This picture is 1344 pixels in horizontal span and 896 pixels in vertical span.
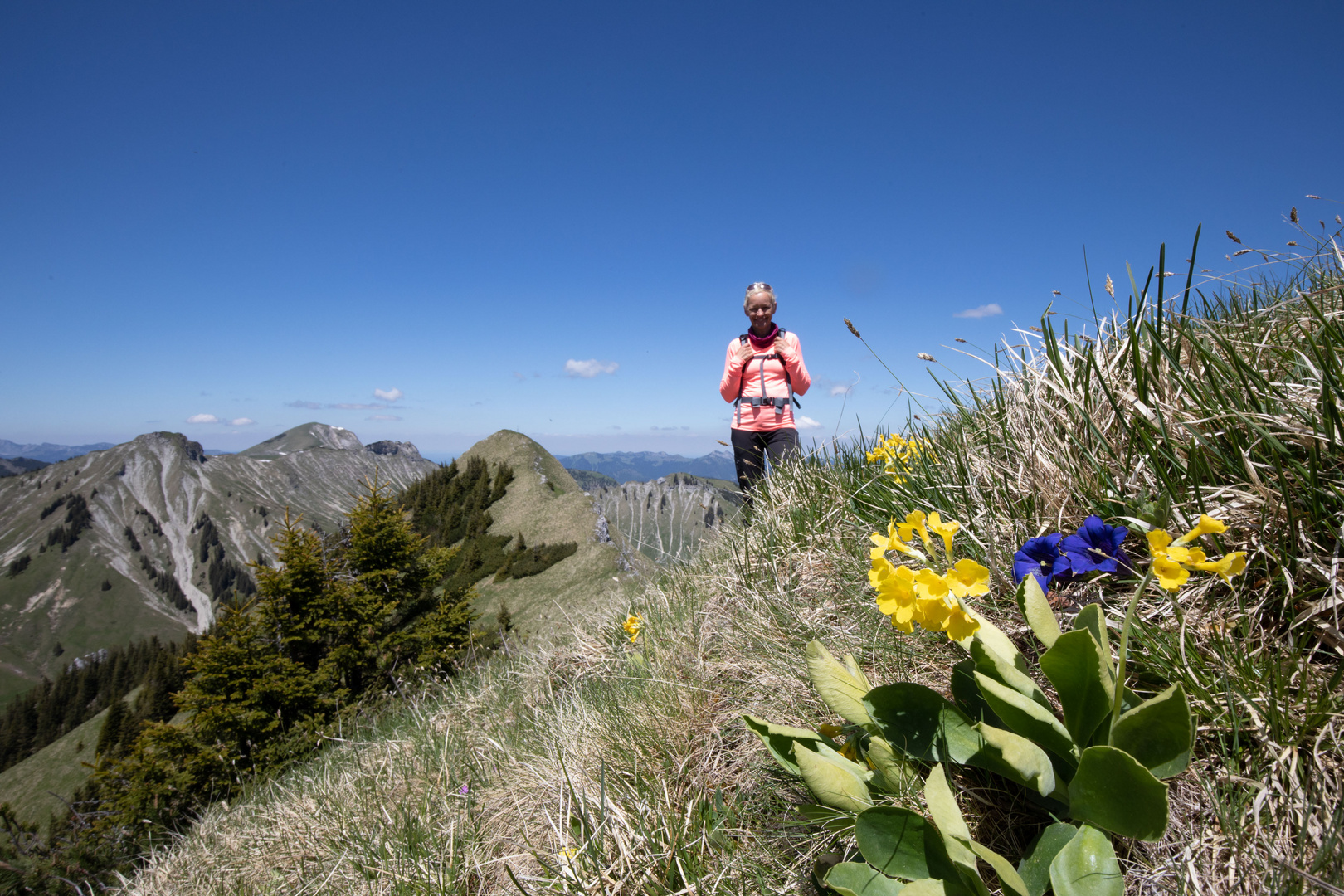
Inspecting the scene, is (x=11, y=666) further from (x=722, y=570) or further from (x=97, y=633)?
(x=722, y=570)

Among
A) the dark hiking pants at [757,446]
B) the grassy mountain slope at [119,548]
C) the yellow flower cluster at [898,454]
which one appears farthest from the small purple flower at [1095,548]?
the grassy mountain slope at [119,548]

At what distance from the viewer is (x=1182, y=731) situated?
110 cm

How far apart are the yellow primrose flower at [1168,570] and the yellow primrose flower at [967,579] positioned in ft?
1.01

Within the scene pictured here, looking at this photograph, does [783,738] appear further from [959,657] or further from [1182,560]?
[1182,560]

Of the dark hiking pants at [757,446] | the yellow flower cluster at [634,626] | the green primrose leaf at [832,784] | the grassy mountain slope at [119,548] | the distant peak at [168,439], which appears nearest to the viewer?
the green primrose leaf at [832,784]

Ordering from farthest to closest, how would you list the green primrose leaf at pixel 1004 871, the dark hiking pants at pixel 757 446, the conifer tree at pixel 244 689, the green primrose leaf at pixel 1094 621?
the conifer tree at pixel 244 689 < the dark hiking pants at pixel 757 446 < the green primrose leaf at pixel 1094 621 < the green primrose leaf at pixel 1004 871

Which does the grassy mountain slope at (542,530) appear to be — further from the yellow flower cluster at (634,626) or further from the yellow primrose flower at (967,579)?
the yellow primrose flower at (967,579)

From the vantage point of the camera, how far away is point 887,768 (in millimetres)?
1467

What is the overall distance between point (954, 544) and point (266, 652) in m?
24.6

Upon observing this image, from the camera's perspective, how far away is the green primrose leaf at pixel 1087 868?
1081 mm

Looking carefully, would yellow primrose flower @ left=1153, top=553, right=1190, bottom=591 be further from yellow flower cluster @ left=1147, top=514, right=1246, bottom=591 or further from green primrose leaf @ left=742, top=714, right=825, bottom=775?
green primrose leaf @ left=742, top=714, right=825, bottom=775

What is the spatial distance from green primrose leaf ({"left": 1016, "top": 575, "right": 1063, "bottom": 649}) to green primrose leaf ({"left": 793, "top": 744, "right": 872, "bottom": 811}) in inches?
21.3

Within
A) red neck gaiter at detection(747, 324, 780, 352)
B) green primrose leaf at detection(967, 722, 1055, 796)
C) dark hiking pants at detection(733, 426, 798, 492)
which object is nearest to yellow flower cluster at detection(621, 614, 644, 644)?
dark hiking pants at detection(733, 426, 798, 492)

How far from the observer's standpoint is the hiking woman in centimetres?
598
